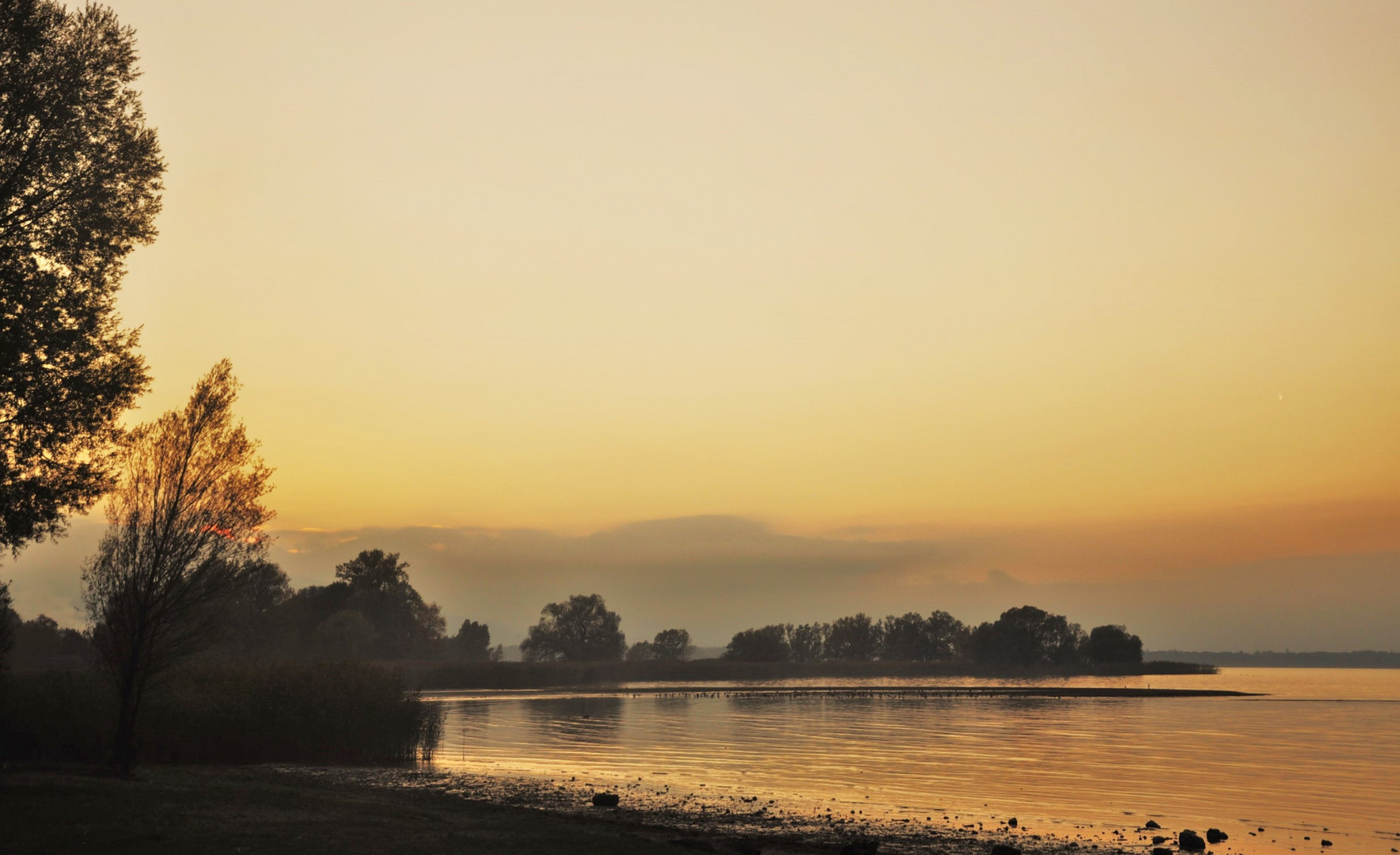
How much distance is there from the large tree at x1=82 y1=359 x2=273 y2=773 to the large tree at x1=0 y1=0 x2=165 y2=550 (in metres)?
8.82

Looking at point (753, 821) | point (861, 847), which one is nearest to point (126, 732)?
point (753, 821)

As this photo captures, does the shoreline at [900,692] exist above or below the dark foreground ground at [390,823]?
below

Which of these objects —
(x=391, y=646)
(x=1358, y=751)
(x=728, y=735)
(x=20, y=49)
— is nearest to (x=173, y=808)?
(x=20, y=49)

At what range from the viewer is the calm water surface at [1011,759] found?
114ft

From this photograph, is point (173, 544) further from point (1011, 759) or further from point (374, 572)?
point (374, 572)

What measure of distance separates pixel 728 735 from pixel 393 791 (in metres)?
38.0

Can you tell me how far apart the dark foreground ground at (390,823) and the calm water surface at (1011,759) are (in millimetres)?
4284

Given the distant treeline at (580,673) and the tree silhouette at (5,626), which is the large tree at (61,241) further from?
the distant treeline at (580,673)

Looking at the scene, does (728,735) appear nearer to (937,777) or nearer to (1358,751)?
(937,777)

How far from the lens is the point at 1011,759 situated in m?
52.8

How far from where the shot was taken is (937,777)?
4491cm

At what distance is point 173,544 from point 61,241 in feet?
45.9

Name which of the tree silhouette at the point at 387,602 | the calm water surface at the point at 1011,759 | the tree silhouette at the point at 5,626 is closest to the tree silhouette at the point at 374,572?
the tree silhouette at the point at 387,602

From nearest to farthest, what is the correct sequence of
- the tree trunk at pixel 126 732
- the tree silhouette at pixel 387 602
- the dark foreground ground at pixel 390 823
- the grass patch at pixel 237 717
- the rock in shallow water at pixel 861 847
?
the dark foreground ground at pixel 390 823 < the rock in shallow water at pixel 861 847 < the tree trunk at pixel 126 732 < the grass patch at pixel 237 717 < the tree silhouette at pixel 387 602
